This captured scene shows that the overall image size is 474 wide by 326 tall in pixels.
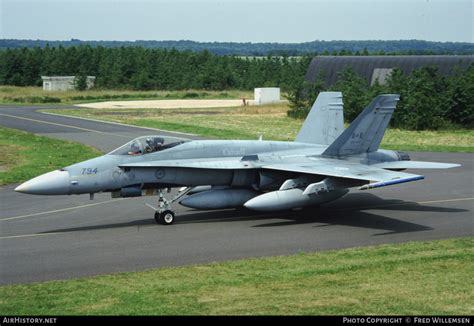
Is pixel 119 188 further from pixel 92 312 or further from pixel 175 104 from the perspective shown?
pixel 175 104

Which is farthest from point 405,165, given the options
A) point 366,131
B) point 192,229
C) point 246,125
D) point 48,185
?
point 246,125

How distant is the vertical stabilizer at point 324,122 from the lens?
23569mm

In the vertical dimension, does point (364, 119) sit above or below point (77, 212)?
above

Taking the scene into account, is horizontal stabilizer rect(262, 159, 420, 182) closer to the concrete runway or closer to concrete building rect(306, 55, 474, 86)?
the concrete runway

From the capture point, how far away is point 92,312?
37.6ft

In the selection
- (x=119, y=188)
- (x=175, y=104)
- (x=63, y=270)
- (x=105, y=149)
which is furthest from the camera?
(x=175, y=104)

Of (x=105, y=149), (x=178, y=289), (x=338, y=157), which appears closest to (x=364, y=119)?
(x=338, y=157)

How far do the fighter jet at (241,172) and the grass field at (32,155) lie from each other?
9383 mm

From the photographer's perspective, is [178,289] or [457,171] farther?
[457,171]

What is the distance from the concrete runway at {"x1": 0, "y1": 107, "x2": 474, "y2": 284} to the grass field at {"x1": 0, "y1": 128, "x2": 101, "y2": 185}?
3.02m

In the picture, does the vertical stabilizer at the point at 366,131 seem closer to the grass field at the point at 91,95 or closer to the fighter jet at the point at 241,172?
the fighter jet at the point at 241,172

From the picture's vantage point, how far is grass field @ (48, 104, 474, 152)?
3909 cm

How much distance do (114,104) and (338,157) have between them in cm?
5315

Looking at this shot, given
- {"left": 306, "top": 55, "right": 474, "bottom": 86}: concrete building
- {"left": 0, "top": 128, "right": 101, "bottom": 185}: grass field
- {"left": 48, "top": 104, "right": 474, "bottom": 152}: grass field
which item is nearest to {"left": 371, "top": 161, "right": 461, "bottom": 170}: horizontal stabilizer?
{"left": 0, "top": 128, "right": 101, "bottom": 185}: grass field
